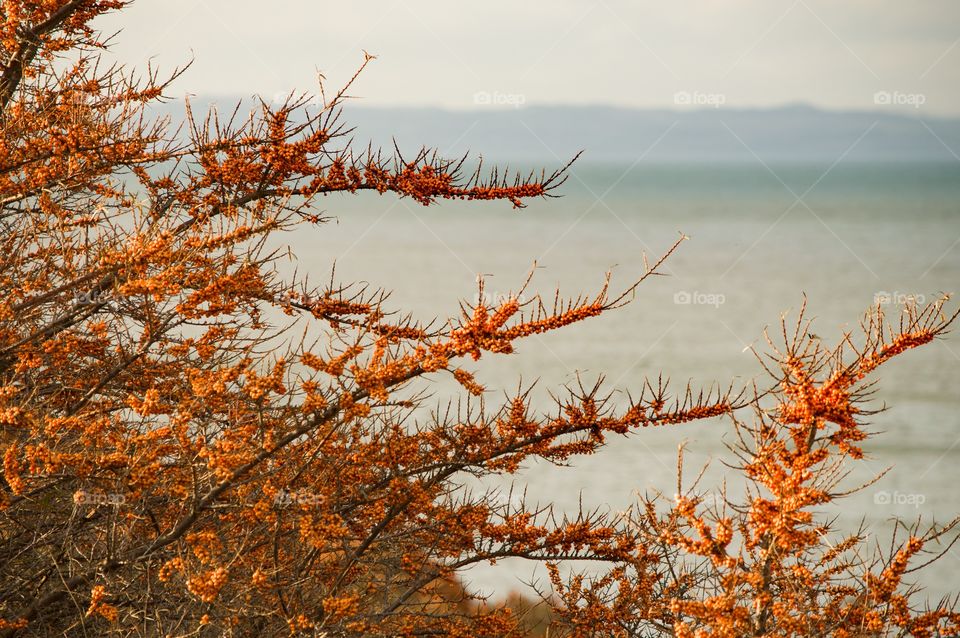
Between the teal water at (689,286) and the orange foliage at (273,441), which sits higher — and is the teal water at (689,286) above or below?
above

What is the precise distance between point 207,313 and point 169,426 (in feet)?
2.95

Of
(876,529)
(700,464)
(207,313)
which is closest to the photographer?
(207,313)

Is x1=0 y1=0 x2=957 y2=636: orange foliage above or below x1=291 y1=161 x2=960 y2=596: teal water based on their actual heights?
below

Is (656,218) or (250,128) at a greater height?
(656,218)

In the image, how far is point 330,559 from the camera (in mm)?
7703

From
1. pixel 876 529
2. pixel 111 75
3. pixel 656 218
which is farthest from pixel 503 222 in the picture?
pixel 111 75

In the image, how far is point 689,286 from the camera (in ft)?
248

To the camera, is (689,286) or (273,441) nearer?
(273,441)

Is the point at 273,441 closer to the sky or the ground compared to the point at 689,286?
closer to the ground

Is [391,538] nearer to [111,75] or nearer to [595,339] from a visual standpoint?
[111,75]

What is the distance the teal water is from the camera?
33938 mm

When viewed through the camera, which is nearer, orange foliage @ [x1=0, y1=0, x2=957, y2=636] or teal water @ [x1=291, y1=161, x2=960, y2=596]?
orange foliage @ [x1=0, y1=0, x2=957, y2=636]

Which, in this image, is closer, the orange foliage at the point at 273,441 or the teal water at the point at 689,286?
the orange foliage at the point at 273,441

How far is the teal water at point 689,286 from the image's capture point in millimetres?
33938
